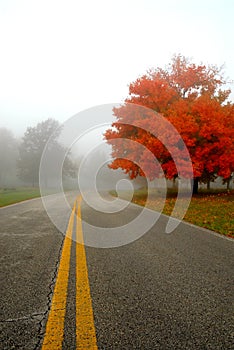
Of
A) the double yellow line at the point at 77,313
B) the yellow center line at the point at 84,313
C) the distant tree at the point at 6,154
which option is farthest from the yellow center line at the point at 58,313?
the distant tree at the point at 6,154

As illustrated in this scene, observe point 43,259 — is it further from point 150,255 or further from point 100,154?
point 100,154

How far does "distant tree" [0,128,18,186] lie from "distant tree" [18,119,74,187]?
10.7 m

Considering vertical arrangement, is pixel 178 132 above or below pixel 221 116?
below

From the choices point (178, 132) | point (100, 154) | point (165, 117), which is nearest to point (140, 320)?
point (178, 132)

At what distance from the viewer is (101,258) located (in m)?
4.27

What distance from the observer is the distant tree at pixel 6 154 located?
59406 millimetres

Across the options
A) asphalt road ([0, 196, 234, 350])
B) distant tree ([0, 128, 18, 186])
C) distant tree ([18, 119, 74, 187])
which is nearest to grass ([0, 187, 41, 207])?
asphalt road ([0, 196, 234, 350])

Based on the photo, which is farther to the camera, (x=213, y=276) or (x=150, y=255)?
(x=150, y=255)

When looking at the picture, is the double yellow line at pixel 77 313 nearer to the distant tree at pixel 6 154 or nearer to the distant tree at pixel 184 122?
the distant tree at pixel 184 122

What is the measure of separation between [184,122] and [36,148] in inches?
1588

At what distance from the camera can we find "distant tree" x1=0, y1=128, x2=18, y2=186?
195ft

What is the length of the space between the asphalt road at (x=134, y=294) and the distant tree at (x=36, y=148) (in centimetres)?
4646

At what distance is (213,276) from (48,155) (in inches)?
2018

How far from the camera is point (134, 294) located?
282cm
